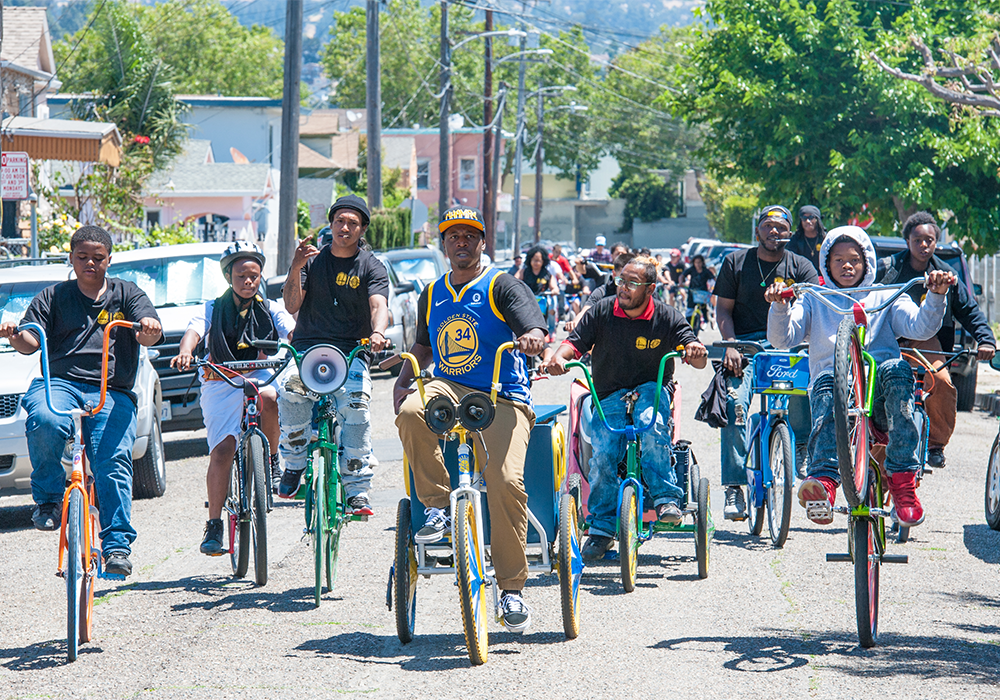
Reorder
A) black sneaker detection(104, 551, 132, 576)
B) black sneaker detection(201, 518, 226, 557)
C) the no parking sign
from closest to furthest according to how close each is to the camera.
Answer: black sneaker detection(104, 551, 132, 576) < black sneaker detection(201, 518, 226, 557) < the no parking sign

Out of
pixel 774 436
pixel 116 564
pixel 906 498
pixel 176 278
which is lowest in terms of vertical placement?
pixel 116 564

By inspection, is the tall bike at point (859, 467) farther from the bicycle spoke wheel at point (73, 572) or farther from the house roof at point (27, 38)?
the house roof at point (27, 38)

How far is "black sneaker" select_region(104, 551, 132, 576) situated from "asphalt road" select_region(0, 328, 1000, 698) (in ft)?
1.11

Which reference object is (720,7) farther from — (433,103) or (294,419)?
(433,103)

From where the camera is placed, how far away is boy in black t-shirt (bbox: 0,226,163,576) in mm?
6520

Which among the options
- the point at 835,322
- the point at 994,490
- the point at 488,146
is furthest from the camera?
the point at 488,146

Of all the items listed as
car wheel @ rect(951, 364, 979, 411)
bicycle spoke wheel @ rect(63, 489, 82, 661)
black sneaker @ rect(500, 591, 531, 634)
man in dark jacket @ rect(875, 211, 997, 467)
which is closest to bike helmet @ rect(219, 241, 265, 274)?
bicycle spoke wheel @ rect(63, 489, 82, 661)

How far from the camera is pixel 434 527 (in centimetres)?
605

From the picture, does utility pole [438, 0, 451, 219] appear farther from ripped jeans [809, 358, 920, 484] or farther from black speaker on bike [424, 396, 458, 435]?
black speaker on bike [424, 396, 458, 435]

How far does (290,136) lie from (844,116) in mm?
10769

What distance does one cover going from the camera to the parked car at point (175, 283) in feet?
43.0

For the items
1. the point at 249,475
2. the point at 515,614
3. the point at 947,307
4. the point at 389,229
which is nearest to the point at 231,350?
the point at 249,475

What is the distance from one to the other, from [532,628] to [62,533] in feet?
7.69

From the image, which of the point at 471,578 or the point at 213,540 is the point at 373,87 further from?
the point at 471,578
